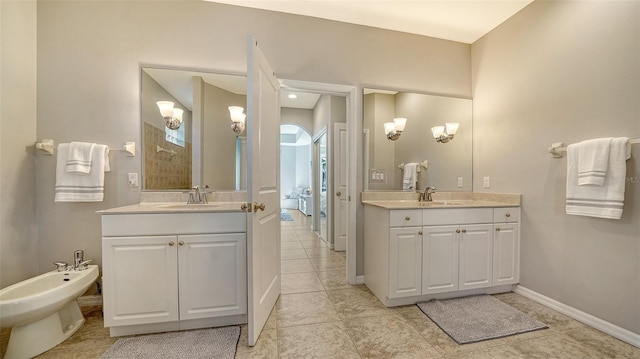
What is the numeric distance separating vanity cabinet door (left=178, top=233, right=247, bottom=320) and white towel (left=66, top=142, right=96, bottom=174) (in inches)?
40.7

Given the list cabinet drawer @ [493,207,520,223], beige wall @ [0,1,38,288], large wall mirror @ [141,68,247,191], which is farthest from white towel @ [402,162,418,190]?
beige wall @ [0,1,38,288]

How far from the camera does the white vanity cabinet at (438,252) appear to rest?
2.13 m

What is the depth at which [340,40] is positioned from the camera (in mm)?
2596

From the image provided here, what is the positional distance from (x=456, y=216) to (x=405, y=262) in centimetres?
65

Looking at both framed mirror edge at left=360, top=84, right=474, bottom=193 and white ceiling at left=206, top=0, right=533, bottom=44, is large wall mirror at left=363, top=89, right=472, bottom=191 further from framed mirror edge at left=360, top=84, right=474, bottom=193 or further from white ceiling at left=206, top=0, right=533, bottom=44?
white ceiling at left=206, top=0, right=533, bottom=44

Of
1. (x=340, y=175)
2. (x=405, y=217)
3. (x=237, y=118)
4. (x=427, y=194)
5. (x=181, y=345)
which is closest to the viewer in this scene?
(x=181, y=345)

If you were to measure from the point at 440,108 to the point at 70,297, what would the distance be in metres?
3.69

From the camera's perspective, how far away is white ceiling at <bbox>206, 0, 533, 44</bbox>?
2.32 meters

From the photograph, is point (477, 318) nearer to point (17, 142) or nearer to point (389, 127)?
point (389, 127)

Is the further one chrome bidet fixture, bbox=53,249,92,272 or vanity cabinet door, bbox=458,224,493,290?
vanity cabinet door, bbox=458,224,493,290

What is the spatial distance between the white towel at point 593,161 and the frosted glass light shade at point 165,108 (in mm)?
3370

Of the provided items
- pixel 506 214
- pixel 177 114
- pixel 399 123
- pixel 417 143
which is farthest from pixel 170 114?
pixel 506 214

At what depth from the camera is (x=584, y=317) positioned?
190cm

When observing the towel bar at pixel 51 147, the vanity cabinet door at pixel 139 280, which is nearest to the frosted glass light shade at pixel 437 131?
the vanity cabinet door at pixel 139 280
